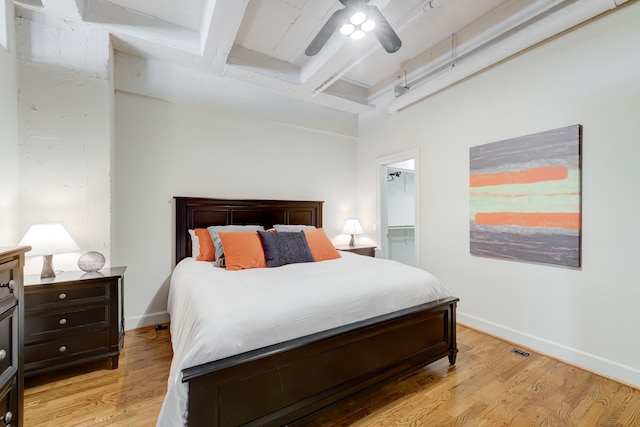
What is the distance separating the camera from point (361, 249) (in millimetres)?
4051

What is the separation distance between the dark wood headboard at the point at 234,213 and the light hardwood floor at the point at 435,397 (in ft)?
4.32

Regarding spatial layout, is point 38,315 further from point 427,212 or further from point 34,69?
point 427,212

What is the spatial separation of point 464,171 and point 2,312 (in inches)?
139

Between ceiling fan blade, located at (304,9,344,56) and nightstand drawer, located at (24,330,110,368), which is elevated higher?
ceiling fan blade, located at (304,9,344,56)

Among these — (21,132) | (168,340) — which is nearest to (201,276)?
(168,340)

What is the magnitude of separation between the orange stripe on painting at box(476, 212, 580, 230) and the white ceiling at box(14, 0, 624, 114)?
5.58 feet

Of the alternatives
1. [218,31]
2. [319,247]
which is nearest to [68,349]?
[319,247]

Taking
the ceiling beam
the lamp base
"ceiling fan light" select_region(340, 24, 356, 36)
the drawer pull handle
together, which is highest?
the ceiling beam

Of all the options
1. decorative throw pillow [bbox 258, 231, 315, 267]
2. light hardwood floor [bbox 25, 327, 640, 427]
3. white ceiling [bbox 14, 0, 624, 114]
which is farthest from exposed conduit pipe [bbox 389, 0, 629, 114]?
light hardwood floor [bbox 25, 327, 640, 427]

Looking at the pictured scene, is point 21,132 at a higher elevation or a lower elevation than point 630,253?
higher

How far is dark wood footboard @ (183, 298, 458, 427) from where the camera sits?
1.31 metres

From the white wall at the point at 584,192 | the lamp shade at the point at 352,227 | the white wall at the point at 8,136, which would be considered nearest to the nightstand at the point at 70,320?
the white wall at the point at 8,136

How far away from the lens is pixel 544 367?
2.25 m

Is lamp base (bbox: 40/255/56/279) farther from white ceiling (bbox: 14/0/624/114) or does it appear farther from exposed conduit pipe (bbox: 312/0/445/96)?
exposed conduit pipe (bbox: 312/0/445/96)
